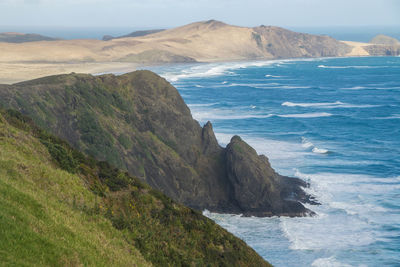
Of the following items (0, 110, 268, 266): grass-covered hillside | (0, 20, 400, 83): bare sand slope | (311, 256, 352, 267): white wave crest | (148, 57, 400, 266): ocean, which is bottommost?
(311, 256, 352, 267): white wave crest

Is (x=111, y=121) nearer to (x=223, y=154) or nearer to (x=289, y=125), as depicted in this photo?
(x=223, y=154)

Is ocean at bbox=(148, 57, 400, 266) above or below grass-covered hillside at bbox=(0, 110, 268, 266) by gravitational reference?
below

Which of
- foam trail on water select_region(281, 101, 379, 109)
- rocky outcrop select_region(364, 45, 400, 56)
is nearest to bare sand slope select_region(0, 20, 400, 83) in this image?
rocky outcrop select_region(364, 45, 400, 56)

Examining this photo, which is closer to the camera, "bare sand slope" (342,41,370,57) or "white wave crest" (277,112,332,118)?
"white wave crest" (277,112,332,118)

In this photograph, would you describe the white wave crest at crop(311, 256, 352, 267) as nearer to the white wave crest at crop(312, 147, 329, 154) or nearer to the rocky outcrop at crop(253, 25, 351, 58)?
the white wave crest at crop(312, 147, 329, 154)

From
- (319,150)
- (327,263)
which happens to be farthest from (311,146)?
(327,263)

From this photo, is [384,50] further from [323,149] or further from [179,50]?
[323,149]
